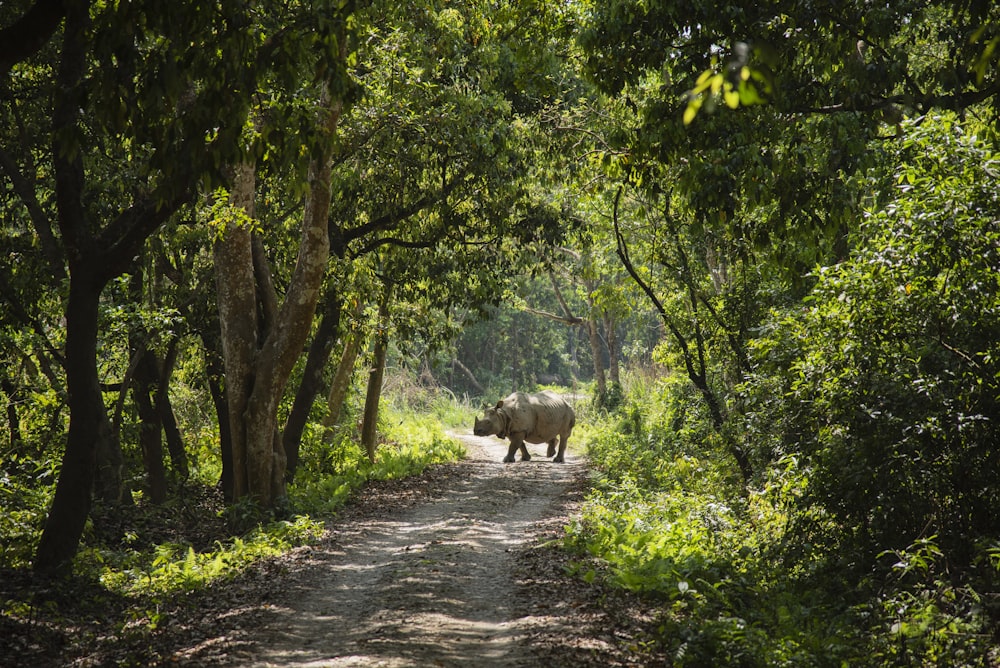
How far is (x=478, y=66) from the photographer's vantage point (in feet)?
47.8

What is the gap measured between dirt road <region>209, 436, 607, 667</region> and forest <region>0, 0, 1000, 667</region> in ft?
2.61

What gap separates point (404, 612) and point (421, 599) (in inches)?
20.8

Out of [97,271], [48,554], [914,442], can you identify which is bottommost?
[48,554]

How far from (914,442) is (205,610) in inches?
260

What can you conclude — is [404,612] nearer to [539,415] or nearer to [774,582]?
[774,582]

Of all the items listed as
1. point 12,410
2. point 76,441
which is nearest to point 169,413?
point 12,410

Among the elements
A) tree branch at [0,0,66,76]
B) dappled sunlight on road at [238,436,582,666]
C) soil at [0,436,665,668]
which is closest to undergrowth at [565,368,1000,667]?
soil at [0,436,665,668]

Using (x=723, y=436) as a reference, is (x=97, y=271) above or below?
above

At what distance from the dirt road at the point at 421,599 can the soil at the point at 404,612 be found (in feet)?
0.06

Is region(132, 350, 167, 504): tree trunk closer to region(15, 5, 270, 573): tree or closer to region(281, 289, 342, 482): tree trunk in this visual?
region(281, 289, 342, 482): tree trunk

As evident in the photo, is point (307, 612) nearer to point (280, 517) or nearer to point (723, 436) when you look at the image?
point (280, 517)

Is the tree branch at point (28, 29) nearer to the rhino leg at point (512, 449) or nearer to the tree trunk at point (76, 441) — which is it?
the tree trunk at point (76, 441)

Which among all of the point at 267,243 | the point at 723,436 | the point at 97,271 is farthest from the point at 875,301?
the point at 267,243

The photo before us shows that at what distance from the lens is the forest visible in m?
6.72
